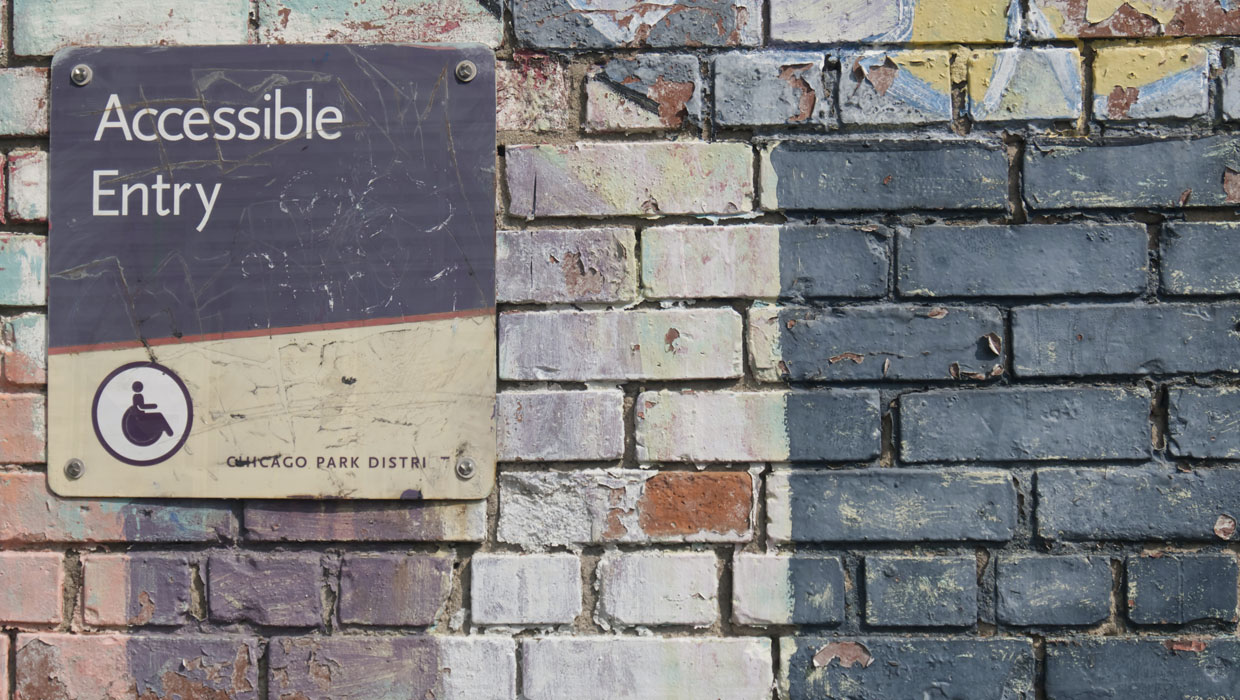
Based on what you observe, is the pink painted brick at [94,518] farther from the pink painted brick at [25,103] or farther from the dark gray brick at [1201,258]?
the dark gray brick at [1201,258]

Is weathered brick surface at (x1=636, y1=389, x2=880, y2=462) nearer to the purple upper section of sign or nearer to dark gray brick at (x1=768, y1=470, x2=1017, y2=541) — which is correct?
dark gray brick at (x1=768, y1=470, x2=1017, y2=541)

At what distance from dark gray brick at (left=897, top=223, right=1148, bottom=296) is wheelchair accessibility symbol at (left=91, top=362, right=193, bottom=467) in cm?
104

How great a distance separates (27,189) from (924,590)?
140 cm

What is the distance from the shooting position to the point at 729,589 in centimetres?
115

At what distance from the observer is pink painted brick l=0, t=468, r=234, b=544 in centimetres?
117

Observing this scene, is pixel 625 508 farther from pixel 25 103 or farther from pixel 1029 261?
pixel 25 103

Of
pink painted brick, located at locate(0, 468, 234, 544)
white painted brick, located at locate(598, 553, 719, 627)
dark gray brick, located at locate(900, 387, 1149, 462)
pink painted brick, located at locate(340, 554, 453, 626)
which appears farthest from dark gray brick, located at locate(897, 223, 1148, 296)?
pink painted brick, located at locate(0, 468, 234, 544)

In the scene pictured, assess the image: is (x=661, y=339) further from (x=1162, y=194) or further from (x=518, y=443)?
(x=1162, y=194)

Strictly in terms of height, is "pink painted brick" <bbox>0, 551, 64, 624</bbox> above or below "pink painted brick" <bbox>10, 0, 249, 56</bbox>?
below

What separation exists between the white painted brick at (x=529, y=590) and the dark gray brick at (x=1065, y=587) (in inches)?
24.3

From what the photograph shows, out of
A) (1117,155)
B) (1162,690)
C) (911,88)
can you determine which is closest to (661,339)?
(911,88)

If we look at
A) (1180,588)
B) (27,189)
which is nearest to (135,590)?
(27,189)

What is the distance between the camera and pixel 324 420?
3.81ft

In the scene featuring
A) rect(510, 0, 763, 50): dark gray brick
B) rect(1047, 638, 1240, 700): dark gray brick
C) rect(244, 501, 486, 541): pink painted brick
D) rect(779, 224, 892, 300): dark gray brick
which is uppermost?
rect(510, 0, 763, 50): dark gray brick
